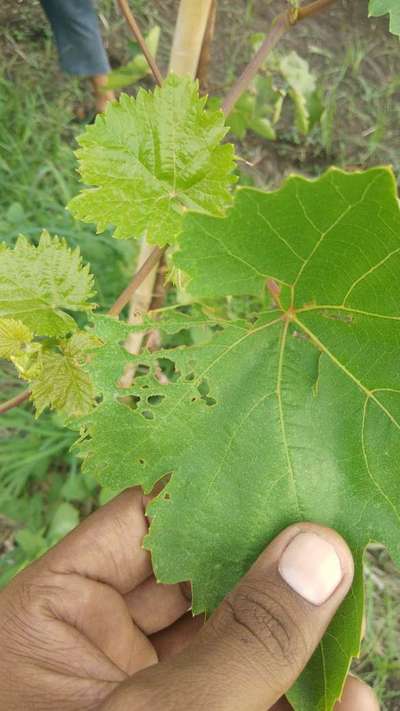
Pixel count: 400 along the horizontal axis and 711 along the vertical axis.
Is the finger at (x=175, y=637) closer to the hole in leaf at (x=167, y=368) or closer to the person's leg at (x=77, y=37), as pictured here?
the hole in leaf at (x=167, y=368)

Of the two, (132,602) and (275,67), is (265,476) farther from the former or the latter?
(275,67)

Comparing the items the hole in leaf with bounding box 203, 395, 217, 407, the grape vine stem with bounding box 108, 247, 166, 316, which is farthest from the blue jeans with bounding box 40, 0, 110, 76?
the hole in leaf with bounding box 203, 395, 217, 407

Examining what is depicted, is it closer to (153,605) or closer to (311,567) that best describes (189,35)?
(311,567)

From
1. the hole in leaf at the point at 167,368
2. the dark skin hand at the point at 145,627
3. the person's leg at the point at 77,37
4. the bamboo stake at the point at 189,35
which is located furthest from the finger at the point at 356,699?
the person's leg at the point at 77,37

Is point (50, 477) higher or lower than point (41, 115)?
lower

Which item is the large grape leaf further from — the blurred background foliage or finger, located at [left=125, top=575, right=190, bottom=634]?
the blurred background foliage

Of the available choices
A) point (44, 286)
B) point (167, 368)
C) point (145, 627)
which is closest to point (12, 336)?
point (44, 286)

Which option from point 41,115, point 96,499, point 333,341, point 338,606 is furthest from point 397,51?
point 338,606
